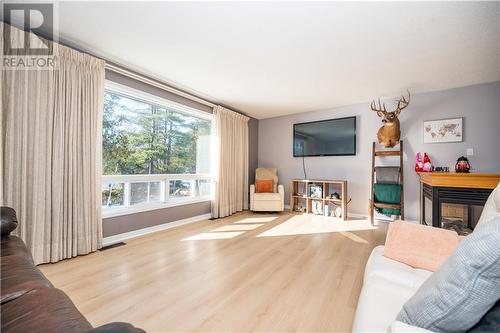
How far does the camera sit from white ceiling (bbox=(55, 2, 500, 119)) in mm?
1724

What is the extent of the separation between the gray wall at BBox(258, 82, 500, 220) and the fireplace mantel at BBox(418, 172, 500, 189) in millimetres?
1282

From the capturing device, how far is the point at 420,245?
4.21 ft

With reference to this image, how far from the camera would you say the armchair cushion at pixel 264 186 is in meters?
4.60

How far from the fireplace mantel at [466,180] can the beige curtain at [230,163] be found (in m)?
3.13

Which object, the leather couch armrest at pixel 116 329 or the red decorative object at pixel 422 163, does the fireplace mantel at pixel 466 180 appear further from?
the leather couch armrest at pixel 116 329

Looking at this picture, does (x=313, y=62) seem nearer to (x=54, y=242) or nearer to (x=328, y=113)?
(x=328, y=113)

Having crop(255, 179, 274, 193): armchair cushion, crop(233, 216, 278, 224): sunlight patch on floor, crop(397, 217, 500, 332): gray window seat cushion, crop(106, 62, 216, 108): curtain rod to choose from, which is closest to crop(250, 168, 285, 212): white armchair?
crop(255, 179, 274, 193): armchair cushion

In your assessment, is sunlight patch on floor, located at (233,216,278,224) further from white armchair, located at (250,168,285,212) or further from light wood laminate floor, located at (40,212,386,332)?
light wood laminate floor, located at (40,212,386,332)

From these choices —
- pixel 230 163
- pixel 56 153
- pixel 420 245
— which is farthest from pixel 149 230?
pixel 420 245

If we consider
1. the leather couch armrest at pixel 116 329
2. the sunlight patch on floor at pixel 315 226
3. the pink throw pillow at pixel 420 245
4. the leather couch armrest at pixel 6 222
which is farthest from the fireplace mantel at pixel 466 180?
the leather couch armrest at pixel 6 222

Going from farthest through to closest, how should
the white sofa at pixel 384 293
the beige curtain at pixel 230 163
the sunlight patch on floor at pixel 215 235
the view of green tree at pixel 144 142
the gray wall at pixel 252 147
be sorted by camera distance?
the gray wall at pixel 252 147 < the beige curtain at pixel 230 163 < the sunlight patch on floor at pixel 215 235 < the view of green tree at pixel 144 142 < the white sofa at pixel 384 293

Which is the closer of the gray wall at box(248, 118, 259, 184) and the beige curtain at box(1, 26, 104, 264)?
the beige curtain at box(1, 26, 104, 264)

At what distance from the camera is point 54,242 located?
81.7 inches

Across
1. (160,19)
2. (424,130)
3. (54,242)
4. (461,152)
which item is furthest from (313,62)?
(54,242)
